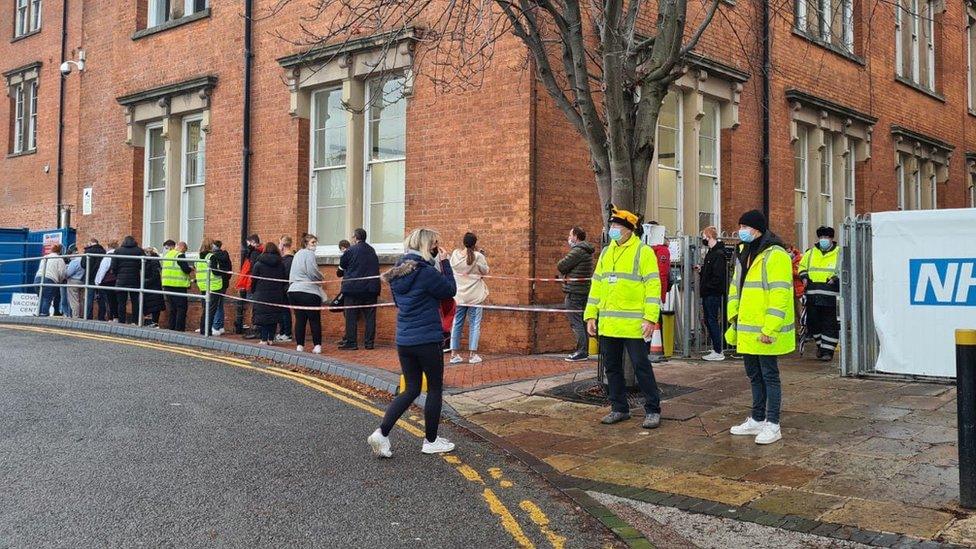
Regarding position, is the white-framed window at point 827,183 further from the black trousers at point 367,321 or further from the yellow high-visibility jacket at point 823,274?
the black trousers at point 367,321

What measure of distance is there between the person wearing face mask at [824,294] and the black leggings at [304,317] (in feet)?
23.7

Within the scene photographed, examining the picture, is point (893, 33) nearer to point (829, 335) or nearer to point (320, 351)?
point (829, 335)

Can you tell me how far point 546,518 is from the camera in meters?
5.02

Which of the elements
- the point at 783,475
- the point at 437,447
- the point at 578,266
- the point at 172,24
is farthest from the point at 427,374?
the point at 172,24

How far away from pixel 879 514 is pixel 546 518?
1974mm

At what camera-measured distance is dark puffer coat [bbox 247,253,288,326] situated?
12.8 m

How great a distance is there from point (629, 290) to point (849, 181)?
14.3 metres

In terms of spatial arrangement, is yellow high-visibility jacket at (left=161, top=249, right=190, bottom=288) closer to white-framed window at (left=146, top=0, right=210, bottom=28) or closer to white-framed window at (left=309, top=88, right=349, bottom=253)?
white-framed window at (left=309, top=88, right=349, bottom=253)

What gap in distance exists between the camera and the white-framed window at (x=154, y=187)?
1848 centimetres

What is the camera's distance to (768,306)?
6.93 meters

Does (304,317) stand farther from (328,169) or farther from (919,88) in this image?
(919,88)

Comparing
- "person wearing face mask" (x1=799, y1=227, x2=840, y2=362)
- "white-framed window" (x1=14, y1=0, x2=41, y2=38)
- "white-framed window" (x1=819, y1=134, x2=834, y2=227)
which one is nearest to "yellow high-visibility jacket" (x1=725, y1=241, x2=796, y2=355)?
"person wearing face mask" (x1=799, y1=227, x2=840, y2=362)

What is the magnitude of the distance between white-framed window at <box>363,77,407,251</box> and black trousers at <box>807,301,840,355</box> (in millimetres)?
6516

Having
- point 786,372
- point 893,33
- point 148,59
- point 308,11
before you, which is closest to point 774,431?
point 786,372
